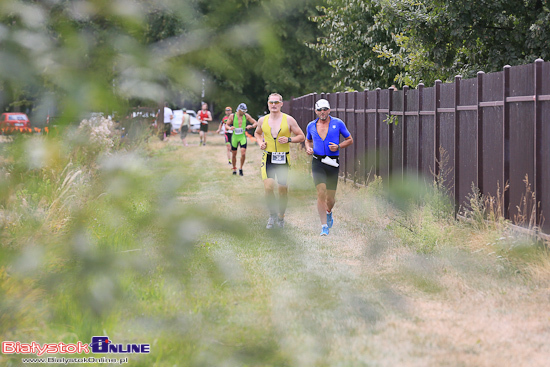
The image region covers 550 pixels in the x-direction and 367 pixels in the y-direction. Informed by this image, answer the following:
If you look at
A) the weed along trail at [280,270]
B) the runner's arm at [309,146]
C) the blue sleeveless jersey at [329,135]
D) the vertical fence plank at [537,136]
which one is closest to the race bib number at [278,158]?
the runner's arm at [309,146]

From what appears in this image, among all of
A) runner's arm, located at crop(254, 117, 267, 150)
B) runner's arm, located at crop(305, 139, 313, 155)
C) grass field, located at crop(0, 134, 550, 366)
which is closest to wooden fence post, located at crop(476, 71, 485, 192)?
runner's arm, located at crop(305, 139, 313, 155)

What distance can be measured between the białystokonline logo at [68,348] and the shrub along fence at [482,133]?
254 cm

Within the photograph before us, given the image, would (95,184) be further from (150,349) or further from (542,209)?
(542,209)

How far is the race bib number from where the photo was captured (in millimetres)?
9909

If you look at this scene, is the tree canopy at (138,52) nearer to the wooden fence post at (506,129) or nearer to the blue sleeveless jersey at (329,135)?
the wooden fence post at (506,129)

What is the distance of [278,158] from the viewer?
32.7ft

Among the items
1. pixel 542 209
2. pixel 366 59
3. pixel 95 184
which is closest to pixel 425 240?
pixel 542 209

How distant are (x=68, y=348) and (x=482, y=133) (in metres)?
7.10

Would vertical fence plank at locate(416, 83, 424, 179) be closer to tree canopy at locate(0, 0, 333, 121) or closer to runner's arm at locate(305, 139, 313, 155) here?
runner's arm at locate(305, 139, 313, 155)

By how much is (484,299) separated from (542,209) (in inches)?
76.5

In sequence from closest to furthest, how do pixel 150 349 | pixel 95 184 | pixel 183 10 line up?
pixel 183 10 → pixel 95 184 → pixel 150 349

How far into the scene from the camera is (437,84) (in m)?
10.7

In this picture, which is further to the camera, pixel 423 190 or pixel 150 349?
pixel 150 349

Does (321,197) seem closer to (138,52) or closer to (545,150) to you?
(138,52)
